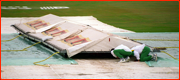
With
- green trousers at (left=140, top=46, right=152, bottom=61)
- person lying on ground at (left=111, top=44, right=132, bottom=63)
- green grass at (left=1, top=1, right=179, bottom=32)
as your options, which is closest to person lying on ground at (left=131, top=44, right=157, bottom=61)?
green trousers at (left=140, top=46, right=152, bottom=61)

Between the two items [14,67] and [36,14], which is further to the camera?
[36,14]

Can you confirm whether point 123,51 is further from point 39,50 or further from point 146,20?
point 146,20

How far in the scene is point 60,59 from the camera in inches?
333

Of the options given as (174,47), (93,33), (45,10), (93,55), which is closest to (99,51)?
(93,55)

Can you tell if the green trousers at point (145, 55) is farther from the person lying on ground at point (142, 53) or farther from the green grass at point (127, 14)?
the green grass at point (127, 14)

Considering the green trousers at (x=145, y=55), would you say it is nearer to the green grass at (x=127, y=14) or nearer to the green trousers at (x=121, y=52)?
the green trousers at (x=121, y=52)

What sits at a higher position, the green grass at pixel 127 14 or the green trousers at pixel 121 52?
the green grass at pixel 127 14

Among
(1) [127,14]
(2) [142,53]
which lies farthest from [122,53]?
(1) [127,14]

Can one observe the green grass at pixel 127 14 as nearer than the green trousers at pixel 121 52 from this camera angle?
No

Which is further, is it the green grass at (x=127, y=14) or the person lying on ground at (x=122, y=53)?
the green grass at (x=127, y=14)

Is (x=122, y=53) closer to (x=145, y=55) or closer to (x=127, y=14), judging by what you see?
(x=145, y=55)

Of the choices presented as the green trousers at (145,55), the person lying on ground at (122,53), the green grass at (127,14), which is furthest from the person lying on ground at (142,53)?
the green grass at (127,14)

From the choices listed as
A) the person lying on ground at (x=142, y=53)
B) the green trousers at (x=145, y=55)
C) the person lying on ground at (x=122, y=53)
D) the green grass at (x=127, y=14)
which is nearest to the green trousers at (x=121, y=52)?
the person lying on ground at (x=122, y=53)

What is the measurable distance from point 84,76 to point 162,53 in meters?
3.71
